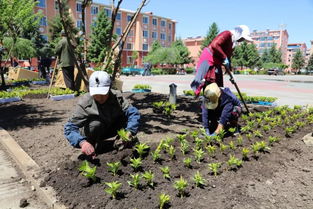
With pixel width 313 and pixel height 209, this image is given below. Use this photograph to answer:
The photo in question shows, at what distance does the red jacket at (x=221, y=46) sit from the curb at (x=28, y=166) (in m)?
3.05

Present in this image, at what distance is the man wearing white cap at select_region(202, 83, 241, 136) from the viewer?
161 inches

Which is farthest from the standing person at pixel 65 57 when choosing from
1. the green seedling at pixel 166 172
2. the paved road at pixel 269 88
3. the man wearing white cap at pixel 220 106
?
the green seedling at pixel 166 172

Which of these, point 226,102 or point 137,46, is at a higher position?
point 137,46

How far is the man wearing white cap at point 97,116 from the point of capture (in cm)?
284

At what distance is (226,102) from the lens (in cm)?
434

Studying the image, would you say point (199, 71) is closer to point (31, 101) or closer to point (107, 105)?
point (107, 105)

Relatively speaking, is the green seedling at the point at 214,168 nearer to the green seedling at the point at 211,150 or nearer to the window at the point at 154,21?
the green seedling at the point at 211,150

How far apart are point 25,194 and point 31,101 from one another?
18.4 ft

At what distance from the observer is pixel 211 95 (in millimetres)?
4051

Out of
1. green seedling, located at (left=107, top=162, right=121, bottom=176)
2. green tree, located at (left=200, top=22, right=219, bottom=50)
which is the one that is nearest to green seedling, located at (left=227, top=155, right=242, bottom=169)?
green seedling, located at (left=107, top=162, right=121, bottom=176)

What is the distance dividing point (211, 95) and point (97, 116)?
180 cm

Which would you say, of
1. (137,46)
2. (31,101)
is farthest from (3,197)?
(137,46)

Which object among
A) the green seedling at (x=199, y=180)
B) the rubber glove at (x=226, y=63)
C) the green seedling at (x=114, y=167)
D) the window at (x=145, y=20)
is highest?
the window at (x=145, y=20)

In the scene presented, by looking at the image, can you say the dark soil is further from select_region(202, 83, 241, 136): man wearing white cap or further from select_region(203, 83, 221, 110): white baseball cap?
select_region(203, 83, 221, 110): white baseball cap
